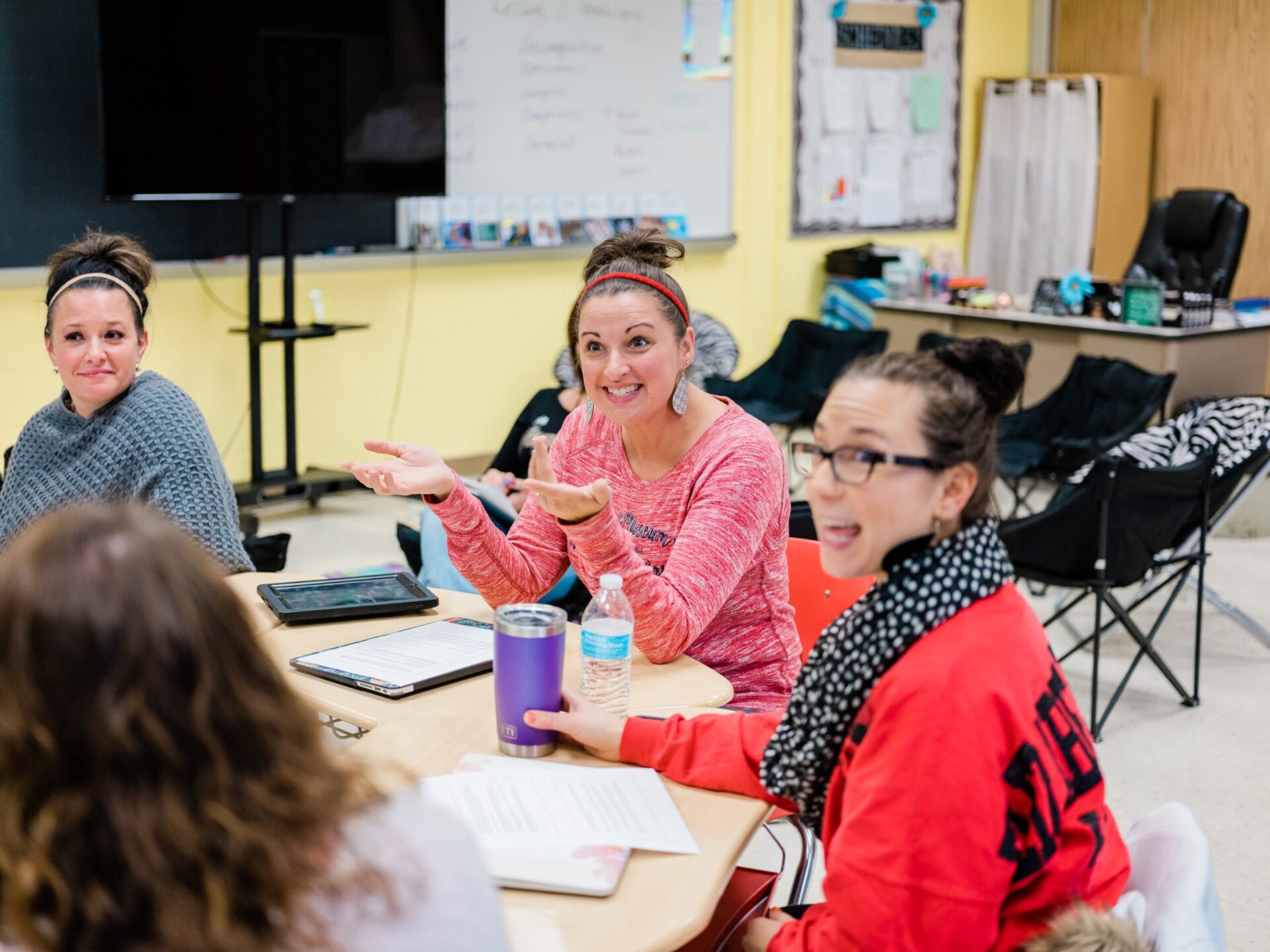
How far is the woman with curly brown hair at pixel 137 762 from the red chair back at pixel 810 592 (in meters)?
1.56

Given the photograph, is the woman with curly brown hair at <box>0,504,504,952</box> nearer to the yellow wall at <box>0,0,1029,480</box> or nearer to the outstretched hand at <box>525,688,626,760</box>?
the outstretched hand at <box>525,688,626,760</box>

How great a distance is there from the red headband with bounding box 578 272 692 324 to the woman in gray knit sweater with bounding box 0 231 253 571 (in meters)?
0.77

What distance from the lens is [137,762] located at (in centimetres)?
83

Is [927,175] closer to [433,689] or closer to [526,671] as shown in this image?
[433,689]

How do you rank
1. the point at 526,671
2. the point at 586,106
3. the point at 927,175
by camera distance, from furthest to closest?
the point at 927,175, the point at 586,106, the point at 526,671

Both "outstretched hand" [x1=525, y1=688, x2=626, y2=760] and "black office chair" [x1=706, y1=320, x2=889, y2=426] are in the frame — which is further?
"black office chair" [x1=706, y1=320, x2=889, y2=426]

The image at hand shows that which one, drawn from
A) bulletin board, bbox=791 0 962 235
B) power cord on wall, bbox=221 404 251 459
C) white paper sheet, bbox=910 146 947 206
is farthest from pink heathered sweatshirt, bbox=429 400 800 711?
white paper sheet, bbox=910 146 947 206

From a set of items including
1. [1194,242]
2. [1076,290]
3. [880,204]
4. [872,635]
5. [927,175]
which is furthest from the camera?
[927,175]

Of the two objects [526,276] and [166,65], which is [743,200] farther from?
[166,65]

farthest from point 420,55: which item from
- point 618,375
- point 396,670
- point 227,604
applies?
point 227,604

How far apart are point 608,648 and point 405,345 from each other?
14.5 ft

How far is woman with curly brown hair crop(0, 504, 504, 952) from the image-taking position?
0.83 meters

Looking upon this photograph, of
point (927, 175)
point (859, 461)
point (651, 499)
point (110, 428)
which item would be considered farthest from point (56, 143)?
point (927, 175)

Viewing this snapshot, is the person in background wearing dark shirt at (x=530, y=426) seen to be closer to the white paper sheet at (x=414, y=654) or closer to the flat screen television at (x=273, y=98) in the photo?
the flat screen television at (x=273, y=98)
